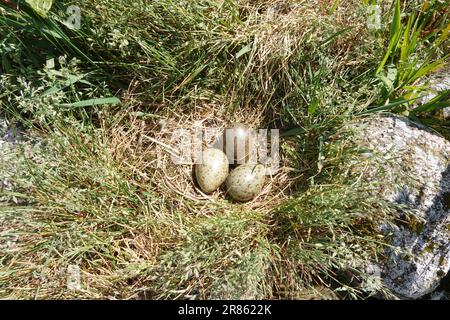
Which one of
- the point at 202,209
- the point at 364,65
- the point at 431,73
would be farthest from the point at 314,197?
the point at 431,73

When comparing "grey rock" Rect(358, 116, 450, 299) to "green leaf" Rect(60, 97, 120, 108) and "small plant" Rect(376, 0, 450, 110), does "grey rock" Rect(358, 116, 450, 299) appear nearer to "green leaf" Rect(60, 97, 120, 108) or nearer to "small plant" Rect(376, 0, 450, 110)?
"small plant" Rect(376, 0, 450, 110)

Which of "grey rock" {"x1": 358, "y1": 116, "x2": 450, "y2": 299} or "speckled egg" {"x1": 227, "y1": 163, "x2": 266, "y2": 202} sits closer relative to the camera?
"grey rock" {"x1": 358, "y1": 116, "x2": 450, "y2": 299}

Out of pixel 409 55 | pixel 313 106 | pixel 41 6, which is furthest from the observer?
pixel 409 55

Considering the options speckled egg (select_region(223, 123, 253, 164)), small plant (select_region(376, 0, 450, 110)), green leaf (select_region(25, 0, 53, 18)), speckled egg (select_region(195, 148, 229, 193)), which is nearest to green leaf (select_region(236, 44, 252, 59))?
speckled egg (select_region(223, 123, 253, 164))

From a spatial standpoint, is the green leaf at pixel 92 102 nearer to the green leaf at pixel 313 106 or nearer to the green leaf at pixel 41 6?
the green leaf at pixel 41 6

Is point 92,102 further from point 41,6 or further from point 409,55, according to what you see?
point 409,55

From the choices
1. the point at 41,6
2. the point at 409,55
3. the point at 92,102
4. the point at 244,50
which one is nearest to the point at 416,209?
the point at 409,55

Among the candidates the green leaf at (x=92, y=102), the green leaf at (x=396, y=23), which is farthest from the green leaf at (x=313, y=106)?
the green leaf at (x=92, y=102)
